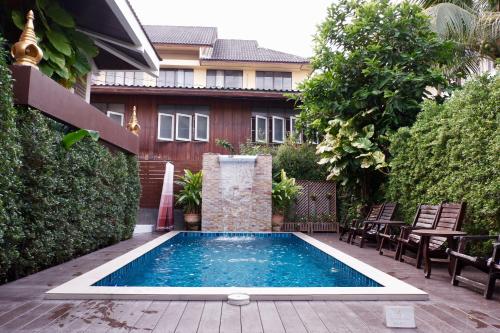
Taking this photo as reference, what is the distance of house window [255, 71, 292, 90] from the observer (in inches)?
802

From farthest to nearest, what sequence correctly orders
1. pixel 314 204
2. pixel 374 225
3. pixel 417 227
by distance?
pixel 314 204, pixel 374 225, pixel 417 227

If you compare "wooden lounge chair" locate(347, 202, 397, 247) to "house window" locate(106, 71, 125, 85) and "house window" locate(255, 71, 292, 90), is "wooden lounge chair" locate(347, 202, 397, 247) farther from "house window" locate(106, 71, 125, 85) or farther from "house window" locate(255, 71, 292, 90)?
"house window" locate(106, 71, 125, 85)

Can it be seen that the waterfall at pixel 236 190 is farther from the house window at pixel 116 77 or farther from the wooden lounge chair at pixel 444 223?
the house window at pixel 116 77

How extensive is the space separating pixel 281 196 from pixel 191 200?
9.01 feet

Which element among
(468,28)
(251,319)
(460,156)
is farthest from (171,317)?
(468,28)

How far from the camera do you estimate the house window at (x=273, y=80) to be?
802 inches

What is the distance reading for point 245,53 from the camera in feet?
70.8

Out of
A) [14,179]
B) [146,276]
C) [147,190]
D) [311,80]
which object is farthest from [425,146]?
[147,190]

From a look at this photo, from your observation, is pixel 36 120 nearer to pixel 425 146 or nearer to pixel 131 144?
pixel 131 144

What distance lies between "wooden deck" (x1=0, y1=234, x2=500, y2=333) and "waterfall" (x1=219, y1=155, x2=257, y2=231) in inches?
297

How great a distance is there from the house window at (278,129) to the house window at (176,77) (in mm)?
7509

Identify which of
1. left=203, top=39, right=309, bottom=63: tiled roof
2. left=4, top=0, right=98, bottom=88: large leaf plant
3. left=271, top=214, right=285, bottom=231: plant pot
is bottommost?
left=271, top=214, right=285, bottom=231: plant pot

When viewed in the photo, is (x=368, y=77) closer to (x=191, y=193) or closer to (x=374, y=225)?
(x=374, y=225)

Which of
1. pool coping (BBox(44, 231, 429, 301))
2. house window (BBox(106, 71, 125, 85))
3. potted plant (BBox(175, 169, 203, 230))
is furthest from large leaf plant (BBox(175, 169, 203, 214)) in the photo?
house window (BBox(106, 71, 125, 85))
